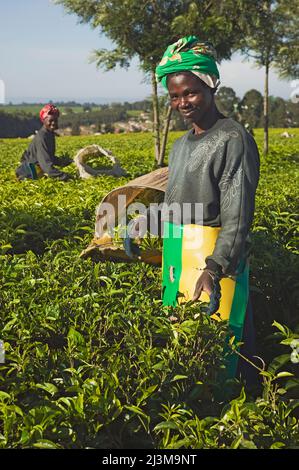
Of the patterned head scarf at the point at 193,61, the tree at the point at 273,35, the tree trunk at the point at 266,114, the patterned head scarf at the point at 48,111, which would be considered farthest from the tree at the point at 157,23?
the patterned head scarf at the point at 193,61

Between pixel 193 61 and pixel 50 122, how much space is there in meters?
7.58

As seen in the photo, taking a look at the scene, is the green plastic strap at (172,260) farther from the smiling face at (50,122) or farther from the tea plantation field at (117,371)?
the smiling face at (50,122)

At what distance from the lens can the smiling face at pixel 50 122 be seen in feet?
32.1

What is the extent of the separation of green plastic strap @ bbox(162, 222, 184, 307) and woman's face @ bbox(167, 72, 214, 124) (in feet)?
1.88

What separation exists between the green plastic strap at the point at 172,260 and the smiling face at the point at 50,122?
7.41 meters

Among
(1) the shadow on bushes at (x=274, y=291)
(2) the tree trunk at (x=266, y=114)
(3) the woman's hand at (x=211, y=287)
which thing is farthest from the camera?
(2) the tree trunk at (x=266, y=114)

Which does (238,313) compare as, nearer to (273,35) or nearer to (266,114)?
(273,35)

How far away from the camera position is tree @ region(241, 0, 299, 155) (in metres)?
12.9

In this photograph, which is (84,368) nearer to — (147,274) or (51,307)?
(51,307)

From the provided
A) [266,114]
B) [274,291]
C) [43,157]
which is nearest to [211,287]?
[274,291]

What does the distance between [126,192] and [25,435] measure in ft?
6.86

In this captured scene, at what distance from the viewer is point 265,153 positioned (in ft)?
60.5
